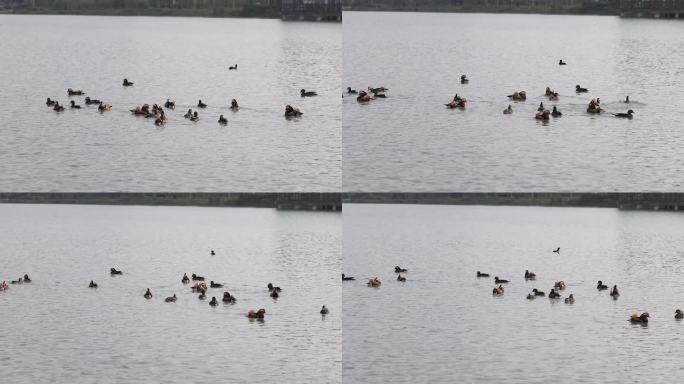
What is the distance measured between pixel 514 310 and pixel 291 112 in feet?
53.4

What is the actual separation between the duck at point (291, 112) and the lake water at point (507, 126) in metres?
1.93

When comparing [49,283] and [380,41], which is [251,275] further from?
[380,41]

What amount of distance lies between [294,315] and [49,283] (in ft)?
86.6

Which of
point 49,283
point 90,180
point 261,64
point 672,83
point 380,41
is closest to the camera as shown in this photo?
point 90,180

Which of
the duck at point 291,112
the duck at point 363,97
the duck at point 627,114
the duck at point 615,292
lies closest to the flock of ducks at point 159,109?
the duck at point 291,112

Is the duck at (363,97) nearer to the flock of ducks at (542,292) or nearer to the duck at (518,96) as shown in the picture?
the duck at (518,96)

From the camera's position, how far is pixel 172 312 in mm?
54062

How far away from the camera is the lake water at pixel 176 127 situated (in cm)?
3444

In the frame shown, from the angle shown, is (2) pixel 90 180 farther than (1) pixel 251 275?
No

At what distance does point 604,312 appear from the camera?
170ft

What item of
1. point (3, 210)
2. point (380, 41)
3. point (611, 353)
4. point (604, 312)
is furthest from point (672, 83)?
point (3, 210)

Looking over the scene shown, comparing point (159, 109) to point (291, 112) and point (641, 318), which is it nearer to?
point (291, 112)

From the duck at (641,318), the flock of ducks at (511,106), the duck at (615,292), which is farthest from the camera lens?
the duck at (615,292)

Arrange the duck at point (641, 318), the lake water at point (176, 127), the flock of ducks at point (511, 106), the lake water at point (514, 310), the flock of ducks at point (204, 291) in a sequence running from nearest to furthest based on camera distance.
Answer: the lake water at point (176, 127), the lake water at point (514, 310), the flock of ducks at point (511, 106), the duck at point (641, 318), the flock of ducks at point (204, 291)
